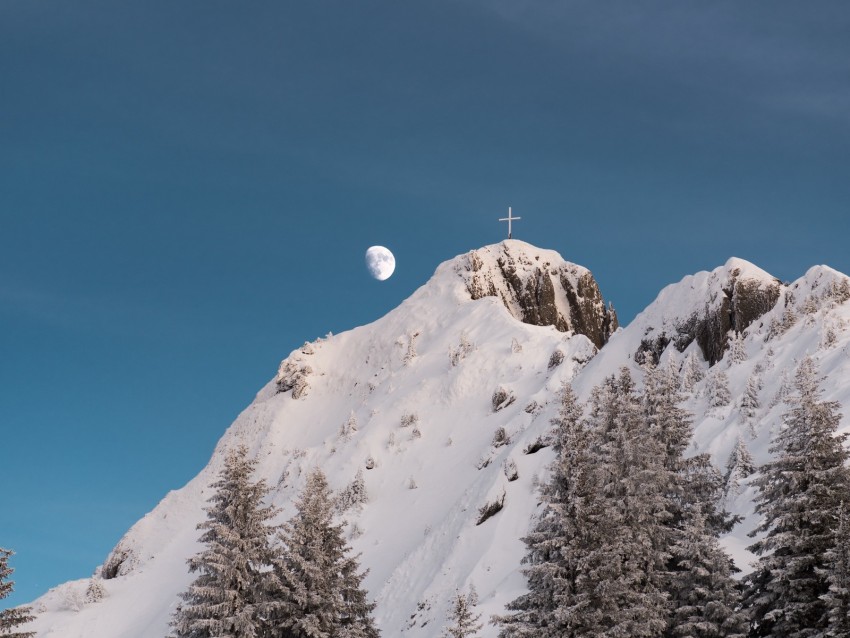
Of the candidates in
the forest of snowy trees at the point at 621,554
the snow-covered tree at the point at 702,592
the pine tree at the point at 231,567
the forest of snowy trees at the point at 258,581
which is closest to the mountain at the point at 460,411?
the forest of snowy trees at the point at 621,554

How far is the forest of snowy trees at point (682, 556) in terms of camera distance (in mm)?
27016

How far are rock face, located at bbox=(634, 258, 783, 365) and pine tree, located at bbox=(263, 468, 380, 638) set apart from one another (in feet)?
109

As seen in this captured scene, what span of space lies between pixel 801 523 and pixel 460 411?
156ft

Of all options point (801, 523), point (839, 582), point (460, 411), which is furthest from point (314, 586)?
point (460, 411)

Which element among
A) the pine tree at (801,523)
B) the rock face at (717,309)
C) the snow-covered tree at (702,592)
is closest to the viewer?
the pine tree at (801,523)

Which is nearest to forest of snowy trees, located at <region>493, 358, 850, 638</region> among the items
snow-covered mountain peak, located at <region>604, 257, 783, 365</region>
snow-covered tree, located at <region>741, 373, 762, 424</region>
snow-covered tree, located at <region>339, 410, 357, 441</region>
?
snow-covered tree, located at <region>741, 373, 762, 424</region>

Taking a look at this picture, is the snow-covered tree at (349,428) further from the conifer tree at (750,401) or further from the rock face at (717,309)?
the conifer tree at (750,401)

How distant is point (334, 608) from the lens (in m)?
32.5

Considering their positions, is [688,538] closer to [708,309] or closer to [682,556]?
[682,556]

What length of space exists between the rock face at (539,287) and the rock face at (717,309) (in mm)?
27059

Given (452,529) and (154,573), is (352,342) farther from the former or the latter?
(452,529)

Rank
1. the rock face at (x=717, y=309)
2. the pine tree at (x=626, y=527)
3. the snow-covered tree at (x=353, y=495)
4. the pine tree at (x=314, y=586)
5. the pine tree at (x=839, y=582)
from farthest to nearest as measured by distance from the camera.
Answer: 1. the snow-covered tree at (x=353, y=495)
2. the rock face at (x=717, y=309)
3. the pine tree at (x=314, y=586)
4. the pine tree at (x=626, y=527)
5. the pine tree at (x=839, y=582)

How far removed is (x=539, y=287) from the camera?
99875mm

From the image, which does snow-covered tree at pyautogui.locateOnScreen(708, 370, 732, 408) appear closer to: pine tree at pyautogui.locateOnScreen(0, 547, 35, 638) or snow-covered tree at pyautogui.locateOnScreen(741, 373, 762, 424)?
snow-covered tree at pyautogui.locateOnScreen(741, 373, 762, 424)
